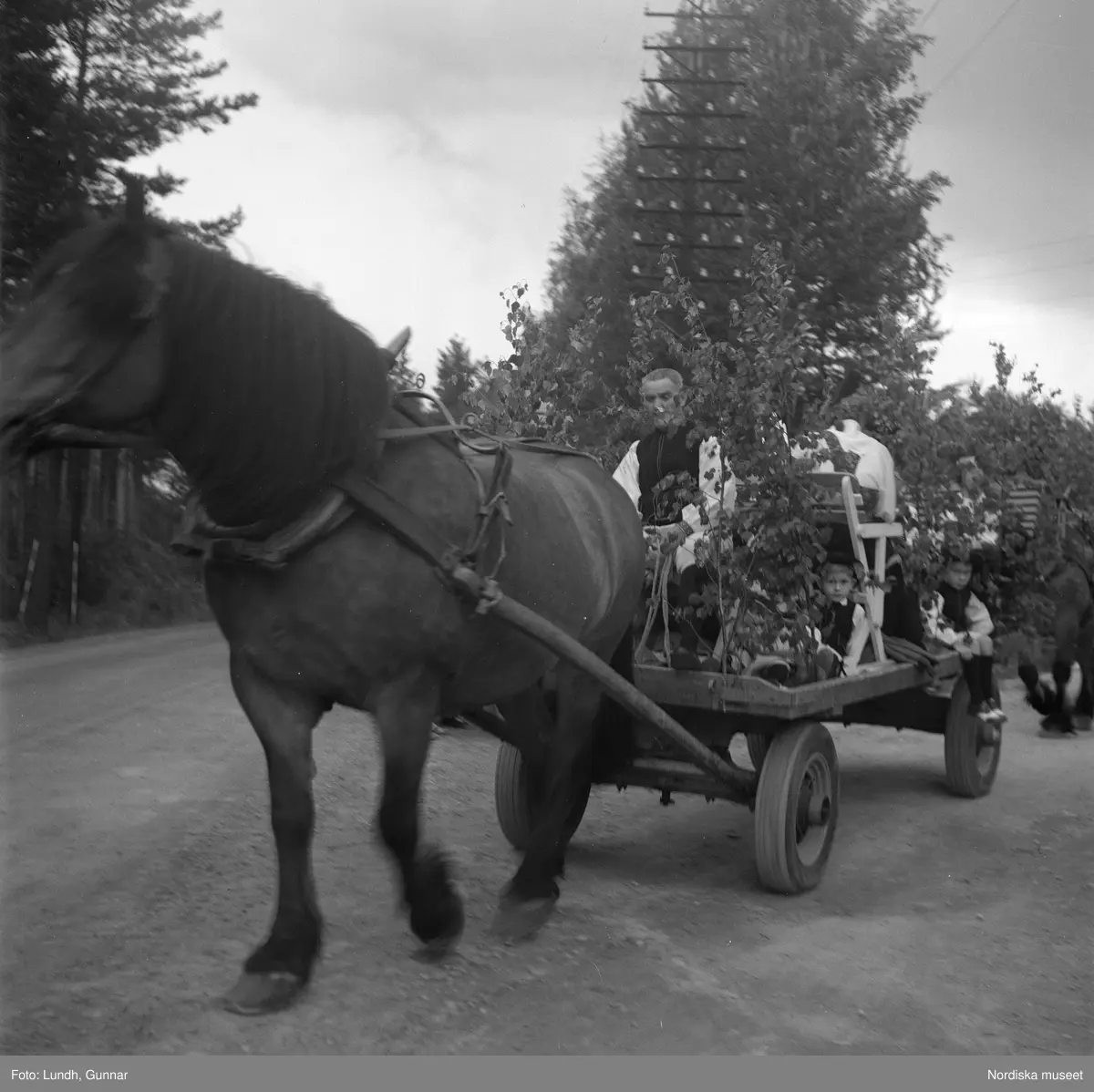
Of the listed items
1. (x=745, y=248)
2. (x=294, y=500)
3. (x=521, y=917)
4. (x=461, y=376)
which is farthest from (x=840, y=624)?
(x=294, y=500)

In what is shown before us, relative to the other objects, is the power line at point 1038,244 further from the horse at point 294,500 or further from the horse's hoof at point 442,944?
the horse's hoof at point 442,944

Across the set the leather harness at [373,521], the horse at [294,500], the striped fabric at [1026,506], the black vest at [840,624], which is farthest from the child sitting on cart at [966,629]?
the leather harness at [373,521]

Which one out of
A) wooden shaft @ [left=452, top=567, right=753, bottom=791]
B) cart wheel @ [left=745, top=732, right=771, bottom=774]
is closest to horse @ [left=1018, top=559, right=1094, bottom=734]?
cart wheel @ [left=745, top=732, right=771, bottom=774]

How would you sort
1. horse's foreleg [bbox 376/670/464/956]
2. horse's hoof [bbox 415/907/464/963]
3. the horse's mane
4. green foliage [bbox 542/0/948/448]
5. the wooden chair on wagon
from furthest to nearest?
the wooden chair on wagon → green foliage [bbox 542/0/948/448] → horse's hoof [bbox 415/907/464/963] → horse's foreleg [bbox 376/670/464/956] → the horse's mane

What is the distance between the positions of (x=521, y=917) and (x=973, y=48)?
9.33 feet

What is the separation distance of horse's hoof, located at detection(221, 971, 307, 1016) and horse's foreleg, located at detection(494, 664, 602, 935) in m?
0.99

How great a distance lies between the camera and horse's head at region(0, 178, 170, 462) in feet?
8.70

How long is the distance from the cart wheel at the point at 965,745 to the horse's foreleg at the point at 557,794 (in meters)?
2.53

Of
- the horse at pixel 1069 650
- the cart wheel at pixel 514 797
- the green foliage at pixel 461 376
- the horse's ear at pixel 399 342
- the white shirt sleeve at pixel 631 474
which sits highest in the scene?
the green foliage at pixel 461 376

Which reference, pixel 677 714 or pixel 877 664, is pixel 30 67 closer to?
pixel 677 714

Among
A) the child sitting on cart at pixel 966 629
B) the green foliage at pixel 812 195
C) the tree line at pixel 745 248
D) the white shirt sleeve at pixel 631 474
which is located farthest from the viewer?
the child sitting on cart at pixel 966 629

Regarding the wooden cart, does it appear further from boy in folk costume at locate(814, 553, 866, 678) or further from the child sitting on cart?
the child sitting on cart

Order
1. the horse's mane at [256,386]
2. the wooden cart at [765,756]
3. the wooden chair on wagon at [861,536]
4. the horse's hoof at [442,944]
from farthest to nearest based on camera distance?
1. the wooden chair on wagon at [861,536]
2. the wooden cart at [765,756]
3. the horse's hoof at [442,944]
4. the horse's mane at [256,386]

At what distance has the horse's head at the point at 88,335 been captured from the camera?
2652 millimetres
